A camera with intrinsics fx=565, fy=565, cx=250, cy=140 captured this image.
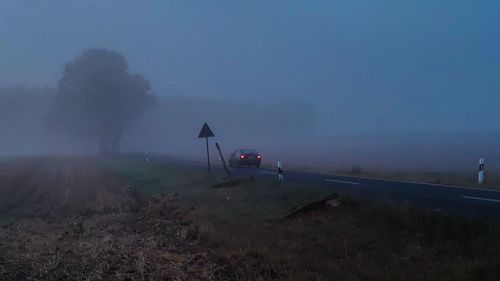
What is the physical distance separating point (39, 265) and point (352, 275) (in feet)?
16.7

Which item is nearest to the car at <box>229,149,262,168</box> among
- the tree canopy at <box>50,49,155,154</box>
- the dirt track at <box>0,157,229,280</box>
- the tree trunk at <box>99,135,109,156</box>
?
the dirt track at <box>0,157,229,280</box>

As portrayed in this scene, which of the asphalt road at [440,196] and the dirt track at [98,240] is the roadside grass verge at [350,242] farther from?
the asphalt road at [440,196]

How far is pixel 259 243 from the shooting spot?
37.6ft

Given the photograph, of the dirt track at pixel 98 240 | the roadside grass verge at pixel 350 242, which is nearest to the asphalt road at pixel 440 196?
the roadside grass verge at pixel 350 242

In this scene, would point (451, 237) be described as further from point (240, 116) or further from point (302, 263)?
point (240, 116)

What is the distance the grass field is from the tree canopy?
207ft

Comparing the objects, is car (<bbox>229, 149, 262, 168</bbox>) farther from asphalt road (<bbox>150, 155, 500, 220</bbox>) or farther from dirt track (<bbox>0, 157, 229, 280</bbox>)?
asphalt road (<bbox>150, 155, 500, 220</bbox>)

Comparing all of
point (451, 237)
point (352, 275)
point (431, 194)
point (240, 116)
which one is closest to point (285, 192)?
point (431, 194)

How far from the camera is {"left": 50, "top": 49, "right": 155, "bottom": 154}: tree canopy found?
80.3 meters

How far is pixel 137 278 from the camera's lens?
28.0ft

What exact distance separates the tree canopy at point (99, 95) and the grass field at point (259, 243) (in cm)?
6317

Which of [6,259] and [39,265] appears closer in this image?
[39,265]

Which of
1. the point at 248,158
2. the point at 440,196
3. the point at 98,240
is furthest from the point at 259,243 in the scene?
the point at 248,158

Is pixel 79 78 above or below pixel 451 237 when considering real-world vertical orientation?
above
